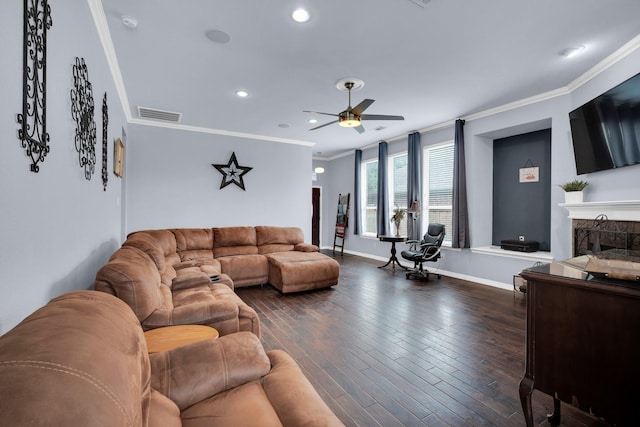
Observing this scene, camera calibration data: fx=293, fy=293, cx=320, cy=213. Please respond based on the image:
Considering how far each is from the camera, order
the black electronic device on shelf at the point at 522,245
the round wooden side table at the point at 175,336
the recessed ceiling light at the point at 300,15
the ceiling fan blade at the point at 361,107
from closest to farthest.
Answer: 1. the round wooden side table at the point at 175,336
2. the recessed ceiling light at the point at 300,15
3. the ceiling fan blade at the point at 361,107
4. the black electronic device on shelf at the point at 522,245

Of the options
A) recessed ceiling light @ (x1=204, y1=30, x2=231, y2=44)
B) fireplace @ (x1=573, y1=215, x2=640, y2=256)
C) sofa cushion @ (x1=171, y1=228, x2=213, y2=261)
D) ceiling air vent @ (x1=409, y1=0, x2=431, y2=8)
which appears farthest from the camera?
sofa cushion @ (x1=171, y1=228, x2=213, y2=261)

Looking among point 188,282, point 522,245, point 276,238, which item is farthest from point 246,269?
point 522,245

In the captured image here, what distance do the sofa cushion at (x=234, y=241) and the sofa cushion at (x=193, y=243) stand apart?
12 centimetres

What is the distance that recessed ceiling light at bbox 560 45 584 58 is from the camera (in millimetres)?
3045

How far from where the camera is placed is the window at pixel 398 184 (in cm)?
681

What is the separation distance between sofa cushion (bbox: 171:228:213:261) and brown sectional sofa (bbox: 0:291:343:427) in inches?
146

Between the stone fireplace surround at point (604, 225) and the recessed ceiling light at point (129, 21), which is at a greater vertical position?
the recessed ceiling light at point (129, 21)

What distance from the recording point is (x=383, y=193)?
7020mm

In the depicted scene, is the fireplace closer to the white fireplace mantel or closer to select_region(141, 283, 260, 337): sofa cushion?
the white fireplace mantel

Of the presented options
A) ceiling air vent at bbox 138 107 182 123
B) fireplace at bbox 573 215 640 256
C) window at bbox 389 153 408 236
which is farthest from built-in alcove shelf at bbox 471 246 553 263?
ceiling air vent at bbox 138 107 182 123

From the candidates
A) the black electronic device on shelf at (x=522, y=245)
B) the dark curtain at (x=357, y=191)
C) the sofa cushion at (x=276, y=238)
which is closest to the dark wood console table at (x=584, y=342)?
the black electronic device on shelf at (x=522, y=245)

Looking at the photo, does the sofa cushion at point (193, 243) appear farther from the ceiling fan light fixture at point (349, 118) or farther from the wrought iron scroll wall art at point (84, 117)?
the ceiling fan light fixture at point (349, 118)

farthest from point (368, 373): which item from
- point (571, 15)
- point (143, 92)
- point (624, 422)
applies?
point (143, 92)

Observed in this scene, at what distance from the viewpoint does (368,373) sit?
2301 mm
